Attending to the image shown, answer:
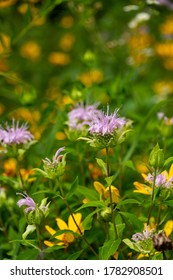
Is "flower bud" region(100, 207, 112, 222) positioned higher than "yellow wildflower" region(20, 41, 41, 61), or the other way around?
"yellow wildflower" region(20, 41, 41, 61)

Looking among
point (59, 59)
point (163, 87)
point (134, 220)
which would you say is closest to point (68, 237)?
point (134, 220)

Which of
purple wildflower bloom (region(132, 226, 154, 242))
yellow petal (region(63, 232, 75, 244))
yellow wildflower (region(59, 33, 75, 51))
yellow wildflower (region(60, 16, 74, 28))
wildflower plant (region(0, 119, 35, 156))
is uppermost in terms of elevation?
yellow wildflower (region(60, 16, 74, 28))

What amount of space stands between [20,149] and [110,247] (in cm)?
28

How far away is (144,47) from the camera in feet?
7.19

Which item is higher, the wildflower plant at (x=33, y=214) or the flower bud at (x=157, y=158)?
the flower bud at (x=157, y=158)

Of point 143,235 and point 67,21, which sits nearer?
point 143,235

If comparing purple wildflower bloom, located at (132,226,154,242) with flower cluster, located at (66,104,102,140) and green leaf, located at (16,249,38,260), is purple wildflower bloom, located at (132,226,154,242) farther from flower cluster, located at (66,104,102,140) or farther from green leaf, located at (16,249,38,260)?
flower cluster, located at (66,104,102,140)

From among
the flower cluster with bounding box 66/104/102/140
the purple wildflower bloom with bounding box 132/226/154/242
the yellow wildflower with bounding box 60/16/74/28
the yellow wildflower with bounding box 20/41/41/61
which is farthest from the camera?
the yellow wildflower with bounding box 60/16/74/28

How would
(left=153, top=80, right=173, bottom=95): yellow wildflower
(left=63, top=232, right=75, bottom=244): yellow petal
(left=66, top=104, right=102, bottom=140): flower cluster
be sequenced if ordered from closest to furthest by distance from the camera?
(left=63, top=232, right=75, bottom=244): yellow petal → (left=66, top=104, right=102, bottom=140): flower cluster → (left=153, top=80, right=173, bottom=95): yellow wildflower

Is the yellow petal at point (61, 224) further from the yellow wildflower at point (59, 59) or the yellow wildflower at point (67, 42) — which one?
the yellow wildflower at point (67, 42)

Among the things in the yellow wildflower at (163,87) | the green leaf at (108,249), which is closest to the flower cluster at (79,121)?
the green leaf at (108,249)

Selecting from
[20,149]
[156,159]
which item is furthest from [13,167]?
[156,159]

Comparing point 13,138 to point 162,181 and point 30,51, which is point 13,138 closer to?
point 162,181

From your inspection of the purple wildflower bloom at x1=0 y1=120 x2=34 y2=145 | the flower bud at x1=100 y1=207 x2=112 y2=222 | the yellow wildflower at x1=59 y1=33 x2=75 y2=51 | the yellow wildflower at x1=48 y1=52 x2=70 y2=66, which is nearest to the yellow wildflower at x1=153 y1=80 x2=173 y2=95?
the yellow wildflower at x1=48 y1=52 x2=70 y2=66
